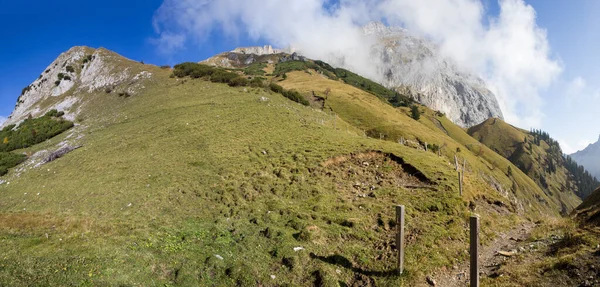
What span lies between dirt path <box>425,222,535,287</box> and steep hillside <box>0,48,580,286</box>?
323 mm

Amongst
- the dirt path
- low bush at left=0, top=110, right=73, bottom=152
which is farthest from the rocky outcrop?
the dirt path

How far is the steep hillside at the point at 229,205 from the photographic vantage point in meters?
10.7

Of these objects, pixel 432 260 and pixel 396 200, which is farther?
pixel 396 200

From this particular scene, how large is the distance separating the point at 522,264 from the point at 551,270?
4.92 feet

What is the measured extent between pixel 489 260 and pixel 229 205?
1429 cm

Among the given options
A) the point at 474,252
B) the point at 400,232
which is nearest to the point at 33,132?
the point at 400,232

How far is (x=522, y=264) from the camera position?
1037cm

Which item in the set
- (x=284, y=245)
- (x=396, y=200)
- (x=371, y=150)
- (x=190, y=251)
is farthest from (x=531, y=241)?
(x=190, y=251)

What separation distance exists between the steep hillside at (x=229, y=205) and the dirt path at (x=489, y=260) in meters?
0.32

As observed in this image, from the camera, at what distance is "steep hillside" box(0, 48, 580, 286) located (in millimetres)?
10711

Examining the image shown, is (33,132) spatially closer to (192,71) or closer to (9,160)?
(9,160)

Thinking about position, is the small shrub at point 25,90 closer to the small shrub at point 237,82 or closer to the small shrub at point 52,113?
the small shrub at point 52,113

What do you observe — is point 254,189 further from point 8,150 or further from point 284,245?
point 8,150

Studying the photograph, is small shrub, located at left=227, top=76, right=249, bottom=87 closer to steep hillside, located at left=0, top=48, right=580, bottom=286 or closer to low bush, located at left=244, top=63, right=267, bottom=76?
steep hillside, located at left=0, top=48, right=580, bottom=286
